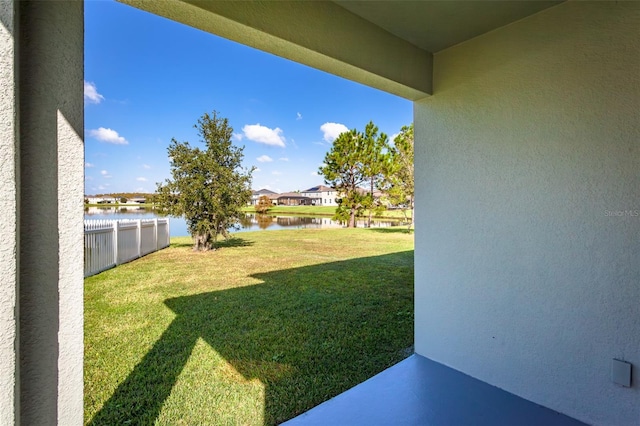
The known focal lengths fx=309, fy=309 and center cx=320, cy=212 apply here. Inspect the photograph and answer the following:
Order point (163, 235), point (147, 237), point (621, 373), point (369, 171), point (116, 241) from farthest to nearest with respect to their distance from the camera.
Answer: point (369, 171)
point (163, 235)
point (147, 237)
point (116, 241)
point (621, 373)

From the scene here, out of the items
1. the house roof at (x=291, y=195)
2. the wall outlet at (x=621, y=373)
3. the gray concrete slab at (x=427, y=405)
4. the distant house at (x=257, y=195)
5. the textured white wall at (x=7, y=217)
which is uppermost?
the house roof at (x=291, y=195)

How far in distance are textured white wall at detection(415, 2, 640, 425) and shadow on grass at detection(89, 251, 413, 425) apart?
30.7 inches

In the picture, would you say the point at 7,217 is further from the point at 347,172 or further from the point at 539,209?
the point at 347,172

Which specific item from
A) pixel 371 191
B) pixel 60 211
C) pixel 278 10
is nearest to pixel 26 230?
pixel 60 211

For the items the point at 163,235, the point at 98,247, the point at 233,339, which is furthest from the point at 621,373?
the point at 163,235

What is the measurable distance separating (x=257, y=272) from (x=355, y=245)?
4.87m

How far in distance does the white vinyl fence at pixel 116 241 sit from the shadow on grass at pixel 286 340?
242 cm

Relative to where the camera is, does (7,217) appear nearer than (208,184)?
Yes

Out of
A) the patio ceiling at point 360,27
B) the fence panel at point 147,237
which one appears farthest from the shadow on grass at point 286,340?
the fence panel at point 147,237

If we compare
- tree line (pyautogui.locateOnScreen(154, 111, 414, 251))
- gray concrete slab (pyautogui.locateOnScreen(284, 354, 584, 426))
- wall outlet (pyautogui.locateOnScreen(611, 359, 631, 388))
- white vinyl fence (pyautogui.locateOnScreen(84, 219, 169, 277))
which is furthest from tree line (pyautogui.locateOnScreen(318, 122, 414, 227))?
wall outlet (pyautogui.locateOnScreen(611, 359, 631, 388))

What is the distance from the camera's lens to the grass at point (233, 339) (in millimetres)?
2129

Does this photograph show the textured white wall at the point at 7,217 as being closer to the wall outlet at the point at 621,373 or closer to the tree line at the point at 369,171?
the wall outlet at the point at 621,373

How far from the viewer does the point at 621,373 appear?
1.79 metres

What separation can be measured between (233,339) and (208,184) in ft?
20.9
